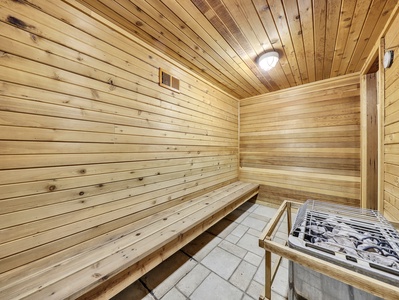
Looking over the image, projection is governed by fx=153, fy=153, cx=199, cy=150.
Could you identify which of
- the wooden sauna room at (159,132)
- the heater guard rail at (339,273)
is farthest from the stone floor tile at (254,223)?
the heater guard rail at (339,273)

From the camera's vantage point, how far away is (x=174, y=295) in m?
1.40

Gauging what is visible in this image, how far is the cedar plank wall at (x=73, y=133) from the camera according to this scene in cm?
108

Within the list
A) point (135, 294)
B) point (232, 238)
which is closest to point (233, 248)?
point (232, 238)

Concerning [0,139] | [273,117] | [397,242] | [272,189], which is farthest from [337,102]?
[0,139]

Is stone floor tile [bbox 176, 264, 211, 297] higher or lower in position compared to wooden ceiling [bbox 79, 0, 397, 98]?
lower

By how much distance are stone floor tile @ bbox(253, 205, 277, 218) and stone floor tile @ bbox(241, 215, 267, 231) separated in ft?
1.06

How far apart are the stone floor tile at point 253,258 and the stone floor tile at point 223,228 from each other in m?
0.47

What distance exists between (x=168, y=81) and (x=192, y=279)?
7.77ft

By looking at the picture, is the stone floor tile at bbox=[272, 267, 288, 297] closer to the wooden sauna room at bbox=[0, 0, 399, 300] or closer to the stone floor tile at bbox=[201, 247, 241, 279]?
the wooden sauna room at bbox=[0, 0, 399, 300]

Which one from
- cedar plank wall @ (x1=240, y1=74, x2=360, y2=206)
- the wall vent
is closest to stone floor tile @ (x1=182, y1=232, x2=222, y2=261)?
cedar plank wall @ (x1=240, y1=74, x2=360, y2=206)

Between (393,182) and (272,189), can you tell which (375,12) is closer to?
(393,182)

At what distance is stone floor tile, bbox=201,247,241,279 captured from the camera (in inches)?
65.6

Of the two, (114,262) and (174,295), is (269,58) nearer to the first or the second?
(114,262)

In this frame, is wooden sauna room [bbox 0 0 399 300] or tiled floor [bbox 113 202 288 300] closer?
wooden sauna room [bbox 0 0 399 300]
